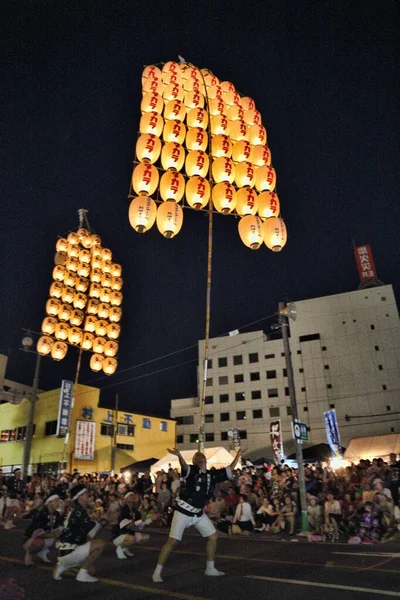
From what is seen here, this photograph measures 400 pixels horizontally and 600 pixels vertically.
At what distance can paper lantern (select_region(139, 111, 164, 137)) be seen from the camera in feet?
57.0

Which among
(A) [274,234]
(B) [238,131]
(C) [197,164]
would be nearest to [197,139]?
(C) [197,164]

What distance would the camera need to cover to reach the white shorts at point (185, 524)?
232 inches

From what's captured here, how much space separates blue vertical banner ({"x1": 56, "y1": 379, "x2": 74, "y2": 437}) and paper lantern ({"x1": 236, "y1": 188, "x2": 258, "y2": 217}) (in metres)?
19.4

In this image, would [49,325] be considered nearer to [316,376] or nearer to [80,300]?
[80,300]

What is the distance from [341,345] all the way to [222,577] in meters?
43.6

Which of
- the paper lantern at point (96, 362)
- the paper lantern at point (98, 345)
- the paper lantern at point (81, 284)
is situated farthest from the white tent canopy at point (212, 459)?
the paper lantern at point (81, 284)

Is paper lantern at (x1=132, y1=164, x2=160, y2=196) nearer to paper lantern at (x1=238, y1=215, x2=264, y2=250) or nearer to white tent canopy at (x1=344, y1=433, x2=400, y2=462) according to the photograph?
paper lantern at (x1=238, y1=215, x2=264, y2=250)

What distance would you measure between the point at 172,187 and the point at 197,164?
1468mm

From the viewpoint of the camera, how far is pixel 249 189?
16797 mm

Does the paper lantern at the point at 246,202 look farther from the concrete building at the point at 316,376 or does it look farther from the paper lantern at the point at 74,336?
the concrete building at the point at 316,376

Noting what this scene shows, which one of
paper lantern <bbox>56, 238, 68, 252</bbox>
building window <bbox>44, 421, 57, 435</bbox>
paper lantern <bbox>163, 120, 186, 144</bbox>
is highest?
paper lantern <bbox>56, 238, 68, 252</bbox>

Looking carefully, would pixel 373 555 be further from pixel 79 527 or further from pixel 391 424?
pixel 391 424

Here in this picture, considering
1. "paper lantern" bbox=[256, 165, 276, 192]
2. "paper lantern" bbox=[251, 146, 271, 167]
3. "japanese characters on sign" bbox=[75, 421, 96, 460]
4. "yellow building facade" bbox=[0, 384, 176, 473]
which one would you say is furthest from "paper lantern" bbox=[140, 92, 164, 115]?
"japanese characters on sign" bbox=[75, 421, 96, 460]

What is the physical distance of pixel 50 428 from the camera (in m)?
33.8
